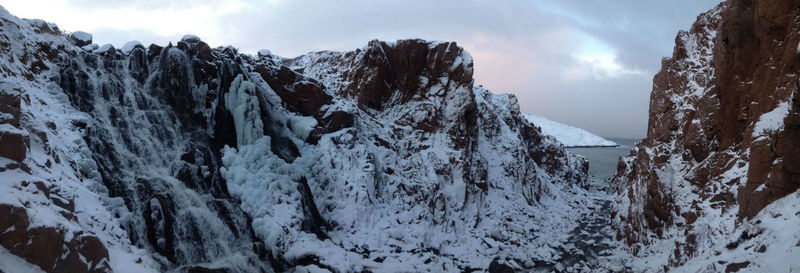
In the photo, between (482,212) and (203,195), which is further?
(482,212)

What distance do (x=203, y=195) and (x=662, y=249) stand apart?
24649 millimetres

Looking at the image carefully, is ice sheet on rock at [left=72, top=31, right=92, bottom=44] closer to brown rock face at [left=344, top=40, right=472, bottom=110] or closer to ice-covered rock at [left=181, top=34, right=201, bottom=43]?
ice-covered rock at [left=181, top=34, right=201, bottom=43]

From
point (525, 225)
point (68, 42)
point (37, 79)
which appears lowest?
point (525, 225)

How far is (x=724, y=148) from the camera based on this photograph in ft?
67.4

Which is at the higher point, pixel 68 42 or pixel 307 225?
pixel 68 42

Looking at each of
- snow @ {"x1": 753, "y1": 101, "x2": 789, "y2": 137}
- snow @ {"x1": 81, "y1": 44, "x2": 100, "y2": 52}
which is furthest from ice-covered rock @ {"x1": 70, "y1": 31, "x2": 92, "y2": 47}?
snow @ {"x1": 753, "y1": 101, "x2": 789, "y2": 137}

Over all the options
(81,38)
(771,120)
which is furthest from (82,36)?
(771,120)

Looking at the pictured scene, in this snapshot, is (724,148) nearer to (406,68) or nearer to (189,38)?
(406,68)

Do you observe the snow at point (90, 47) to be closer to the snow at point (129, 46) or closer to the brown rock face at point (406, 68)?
the snow at point (129, 46)

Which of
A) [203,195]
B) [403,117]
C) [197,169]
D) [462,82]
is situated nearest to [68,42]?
[197,169]

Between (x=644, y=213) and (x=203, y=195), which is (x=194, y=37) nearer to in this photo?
(x=203, y=195)

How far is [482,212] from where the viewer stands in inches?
1260

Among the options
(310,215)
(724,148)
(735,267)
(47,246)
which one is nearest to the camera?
(47,246)

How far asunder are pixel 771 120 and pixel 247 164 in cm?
2462
